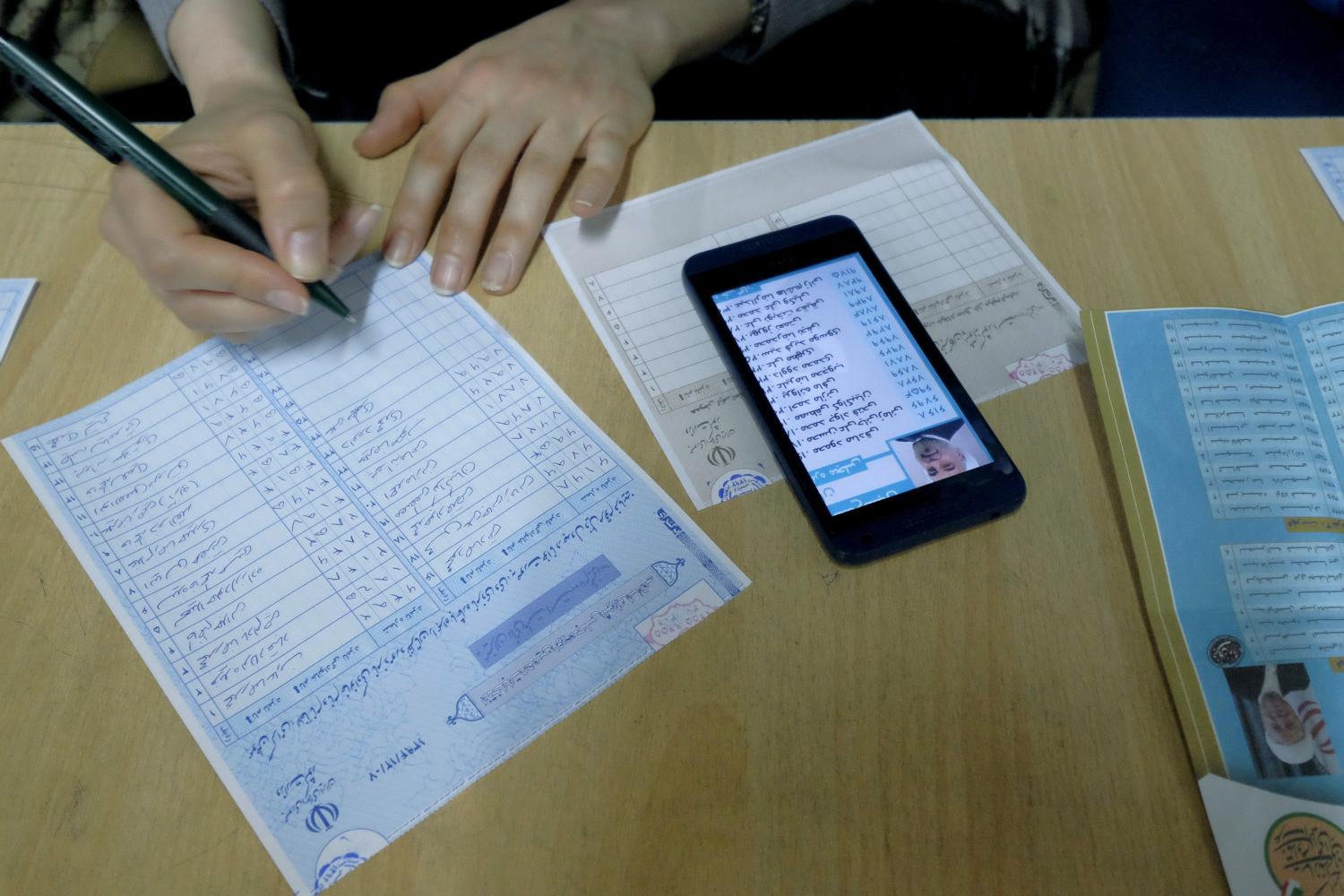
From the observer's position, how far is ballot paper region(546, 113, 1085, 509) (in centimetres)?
48

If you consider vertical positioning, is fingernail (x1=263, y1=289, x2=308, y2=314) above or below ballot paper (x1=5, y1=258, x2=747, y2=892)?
above

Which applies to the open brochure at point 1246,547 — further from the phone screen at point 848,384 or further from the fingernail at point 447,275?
the fingernail at point 447,275

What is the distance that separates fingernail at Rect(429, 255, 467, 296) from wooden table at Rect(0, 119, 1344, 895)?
0.06 metres

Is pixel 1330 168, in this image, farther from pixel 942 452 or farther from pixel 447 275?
pixel 447 275

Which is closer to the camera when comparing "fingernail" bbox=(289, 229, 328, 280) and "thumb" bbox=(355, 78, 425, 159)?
"fingernail" bbox=(289, 229, 328, 280)

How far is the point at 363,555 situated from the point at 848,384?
0.27m

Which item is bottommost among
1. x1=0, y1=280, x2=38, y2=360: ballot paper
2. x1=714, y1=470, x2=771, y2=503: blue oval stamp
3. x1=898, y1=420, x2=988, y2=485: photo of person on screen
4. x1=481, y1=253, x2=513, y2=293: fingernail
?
x1=898, y1=420, x2=988, y2=485: photo of person on screen

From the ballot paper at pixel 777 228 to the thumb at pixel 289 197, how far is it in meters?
0.14

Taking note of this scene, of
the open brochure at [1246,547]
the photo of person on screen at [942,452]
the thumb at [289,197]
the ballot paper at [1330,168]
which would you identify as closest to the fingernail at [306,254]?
the thumb at [289,197]

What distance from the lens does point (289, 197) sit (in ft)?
1.56

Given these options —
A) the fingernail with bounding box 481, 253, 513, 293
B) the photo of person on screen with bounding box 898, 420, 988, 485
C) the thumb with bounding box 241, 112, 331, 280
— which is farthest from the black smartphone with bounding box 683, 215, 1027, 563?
the thumb with bounding box 241, 112, 331, 280

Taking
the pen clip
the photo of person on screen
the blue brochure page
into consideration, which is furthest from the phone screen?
the pen clip

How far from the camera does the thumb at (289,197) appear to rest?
1.51 ft

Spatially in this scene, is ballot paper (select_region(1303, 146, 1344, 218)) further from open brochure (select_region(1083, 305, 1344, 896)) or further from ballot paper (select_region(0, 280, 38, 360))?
ballot paper (select_region(0, 280, 38, 360))
